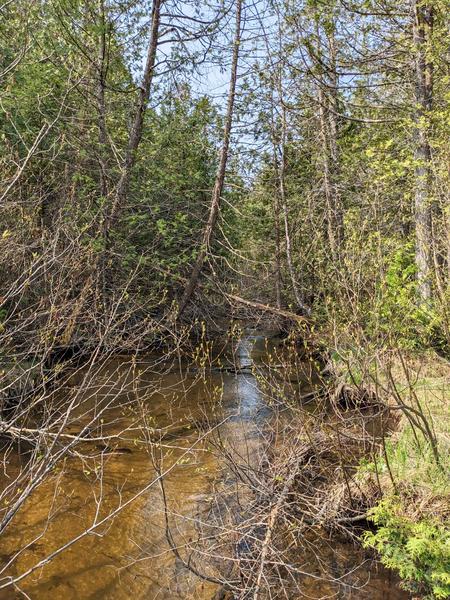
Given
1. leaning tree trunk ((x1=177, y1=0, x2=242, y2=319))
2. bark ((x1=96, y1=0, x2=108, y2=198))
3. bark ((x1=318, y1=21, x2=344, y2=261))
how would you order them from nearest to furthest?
bark ((x1=96, y1=0, x2=108, y2=198)) < bark ((x1=318, y1=21, x2=344, y2=261)) < leaning tree trunk ((x1=177, y1=0, x2=242, y2=319))

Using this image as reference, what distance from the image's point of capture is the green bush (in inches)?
139

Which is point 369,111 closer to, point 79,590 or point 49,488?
point 49,488

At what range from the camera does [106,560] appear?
169 inches

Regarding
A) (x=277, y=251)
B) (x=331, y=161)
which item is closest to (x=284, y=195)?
(x=331, y=161)

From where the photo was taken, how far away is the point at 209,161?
1256cm

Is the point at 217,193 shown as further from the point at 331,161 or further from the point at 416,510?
the point at 416,510

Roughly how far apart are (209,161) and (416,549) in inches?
424

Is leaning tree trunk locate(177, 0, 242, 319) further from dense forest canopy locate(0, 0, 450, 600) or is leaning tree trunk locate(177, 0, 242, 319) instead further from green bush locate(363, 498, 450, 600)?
green bush locate(363, 498, 450, 600)

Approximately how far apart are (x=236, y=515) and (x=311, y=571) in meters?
1.00

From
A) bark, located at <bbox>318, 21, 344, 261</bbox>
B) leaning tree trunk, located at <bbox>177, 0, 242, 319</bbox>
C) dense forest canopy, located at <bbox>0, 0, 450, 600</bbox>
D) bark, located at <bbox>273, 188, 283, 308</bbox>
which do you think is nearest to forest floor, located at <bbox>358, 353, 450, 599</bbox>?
dense forest canopy, located at <bbox>0, 0, 450, 600</bbox>

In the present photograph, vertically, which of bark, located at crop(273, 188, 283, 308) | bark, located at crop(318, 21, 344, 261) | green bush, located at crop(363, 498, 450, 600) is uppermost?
bark, located at crop(318, 21, 344, 261)

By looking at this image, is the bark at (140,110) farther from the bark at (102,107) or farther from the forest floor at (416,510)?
the forest floor at (416,510)

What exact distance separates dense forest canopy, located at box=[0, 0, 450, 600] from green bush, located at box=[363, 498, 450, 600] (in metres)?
2.93

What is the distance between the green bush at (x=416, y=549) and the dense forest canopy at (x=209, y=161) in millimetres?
2926
